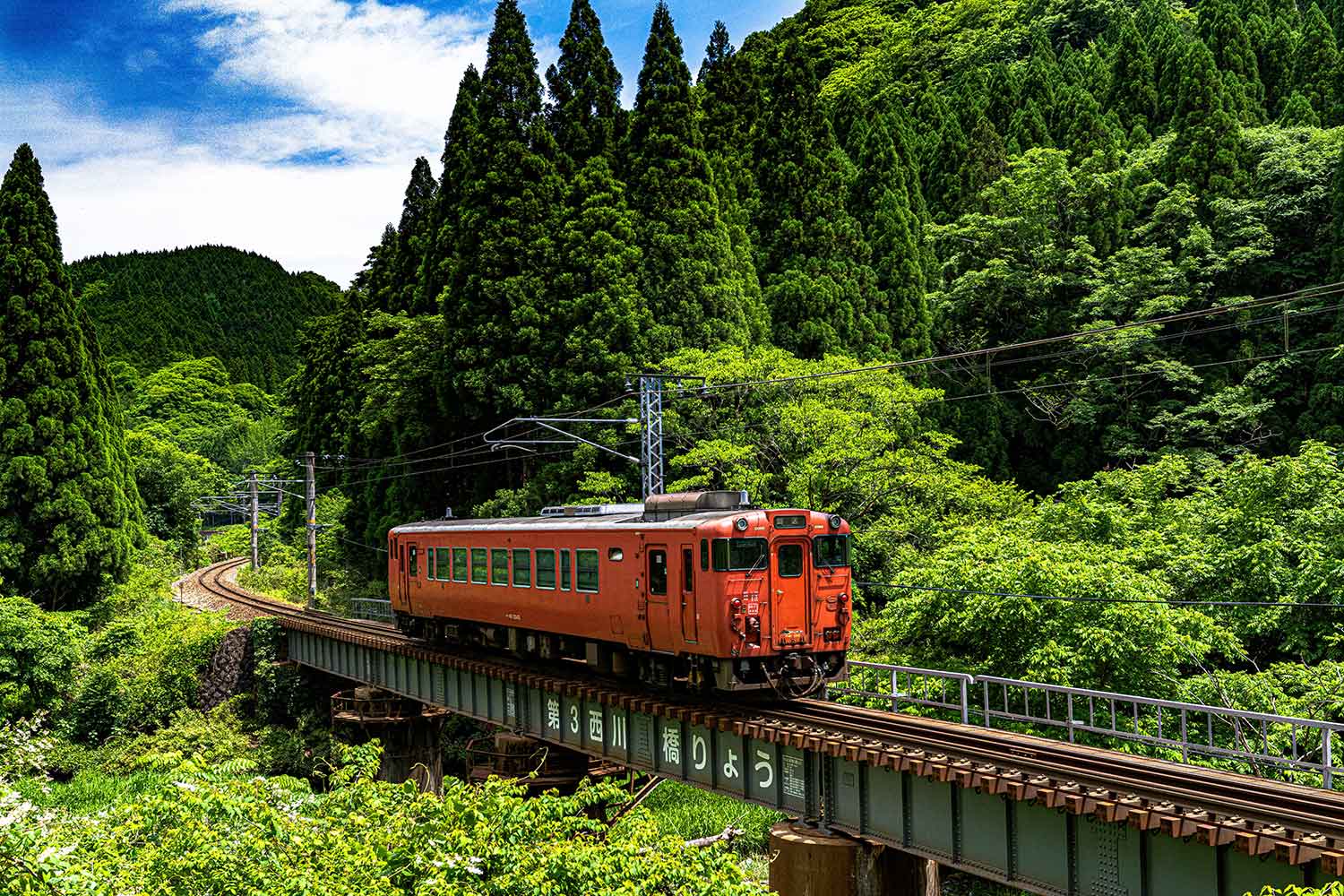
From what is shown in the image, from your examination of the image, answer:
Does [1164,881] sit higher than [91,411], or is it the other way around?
[91,411]

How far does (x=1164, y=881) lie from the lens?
11.6 m

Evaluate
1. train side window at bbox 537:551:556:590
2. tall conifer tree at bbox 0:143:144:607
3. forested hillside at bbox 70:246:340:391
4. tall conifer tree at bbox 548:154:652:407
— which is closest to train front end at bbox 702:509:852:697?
train side window at bbox 537:551:556:590

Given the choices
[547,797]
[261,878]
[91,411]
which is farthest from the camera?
[91,411]

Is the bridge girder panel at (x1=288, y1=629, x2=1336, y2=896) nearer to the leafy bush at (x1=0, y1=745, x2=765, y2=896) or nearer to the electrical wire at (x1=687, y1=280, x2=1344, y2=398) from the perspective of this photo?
the leafy bush at (x1=0, y1=745, x2=765, y2=896)

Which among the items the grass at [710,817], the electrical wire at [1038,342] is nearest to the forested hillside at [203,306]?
the electrical wire at [1038,342]

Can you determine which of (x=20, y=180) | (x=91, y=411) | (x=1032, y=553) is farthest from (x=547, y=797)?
(x=20, y=180)

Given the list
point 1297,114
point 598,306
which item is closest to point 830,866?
point 598,306

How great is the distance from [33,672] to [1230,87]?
4626cm

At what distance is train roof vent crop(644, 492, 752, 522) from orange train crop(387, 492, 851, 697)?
0.07 ft

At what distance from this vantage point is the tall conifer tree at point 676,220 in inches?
1542

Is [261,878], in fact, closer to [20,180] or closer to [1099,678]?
[1099,678]

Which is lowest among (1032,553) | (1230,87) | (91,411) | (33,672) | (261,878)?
(33,672)

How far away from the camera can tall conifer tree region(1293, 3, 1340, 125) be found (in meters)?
47.9

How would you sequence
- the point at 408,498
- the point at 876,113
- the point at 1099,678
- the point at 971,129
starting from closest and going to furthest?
the point at 1099,678 → the point at 408,498 → the point at 876,113 → the point at 971,129
